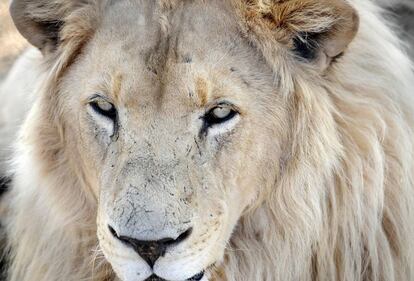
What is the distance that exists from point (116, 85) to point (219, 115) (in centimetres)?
37

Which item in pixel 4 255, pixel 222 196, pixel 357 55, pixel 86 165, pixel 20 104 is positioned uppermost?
pixel 357 55

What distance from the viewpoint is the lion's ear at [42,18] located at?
10.9ft

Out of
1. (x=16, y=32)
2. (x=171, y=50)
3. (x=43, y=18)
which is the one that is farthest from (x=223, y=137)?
(x=16, y=32)

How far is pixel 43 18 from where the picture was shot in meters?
3.37

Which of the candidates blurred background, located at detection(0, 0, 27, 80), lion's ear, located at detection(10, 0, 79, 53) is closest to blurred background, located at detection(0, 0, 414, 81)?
blurred background, located at detection(0, 0, 27, 80)

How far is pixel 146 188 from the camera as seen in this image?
2967 mm

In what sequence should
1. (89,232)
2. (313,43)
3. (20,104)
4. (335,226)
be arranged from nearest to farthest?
1. (313,43)
2. (335,226)
3. (89,232)
4. (20,104)

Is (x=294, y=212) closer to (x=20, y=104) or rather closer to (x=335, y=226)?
(x=335, y=226)

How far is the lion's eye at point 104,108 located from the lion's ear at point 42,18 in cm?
33

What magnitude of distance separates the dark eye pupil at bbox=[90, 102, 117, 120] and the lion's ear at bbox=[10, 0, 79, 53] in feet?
1.10

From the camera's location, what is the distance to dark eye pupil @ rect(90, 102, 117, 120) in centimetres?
320

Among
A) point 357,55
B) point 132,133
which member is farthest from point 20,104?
point 357,55

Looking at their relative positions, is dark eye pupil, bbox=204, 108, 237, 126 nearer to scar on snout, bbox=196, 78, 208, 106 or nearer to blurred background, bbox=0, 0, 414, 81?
scar on snout, bbox=196, 78, 208, 106

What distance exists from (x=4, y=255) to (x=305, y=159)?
204 centimetres
